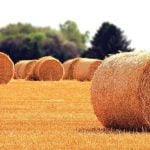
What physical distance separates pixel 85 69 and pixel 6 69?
722 centimetres

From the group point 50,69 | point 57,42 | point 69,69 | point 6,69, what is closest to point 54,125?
point 6,69

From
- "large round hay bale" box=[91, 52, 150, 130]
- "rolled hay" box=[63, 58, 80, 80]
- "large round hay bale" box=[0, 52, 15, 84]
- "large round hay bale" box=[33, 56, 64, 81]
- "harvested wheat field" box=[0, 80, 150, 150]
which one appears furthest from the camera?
"rolled hay" box=[63, 58, 80, 80]

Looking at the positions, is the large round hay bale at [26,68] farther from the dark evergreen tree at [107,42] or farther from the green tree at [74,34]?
the green tree at [74,34]

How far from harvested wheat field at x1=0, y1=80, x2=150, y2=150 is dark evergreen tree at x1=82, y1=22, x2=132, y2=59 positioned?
4346 cm

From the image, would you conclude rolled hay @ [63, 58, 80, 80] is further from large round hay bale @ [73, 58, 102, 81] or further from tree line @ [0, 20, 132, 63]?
tree line @ [0, 20, 132, 63]

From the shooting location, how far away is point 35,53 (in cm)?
8594

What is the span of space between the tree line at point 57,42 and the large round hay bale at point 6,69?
23.4 m

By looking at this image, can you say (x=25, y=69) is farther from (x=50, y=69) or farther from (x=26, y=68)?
(x=50, y=69)

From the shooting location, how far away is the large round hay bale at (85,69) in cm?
3691

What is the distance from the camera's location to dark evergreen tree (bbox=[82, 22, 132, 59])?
230 feet

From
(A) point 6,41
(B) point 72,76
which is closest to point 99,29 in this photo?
(A) point 6,41

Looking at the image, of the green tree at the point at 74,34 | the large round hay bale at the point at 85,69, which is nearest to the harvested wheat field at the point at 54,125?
the large round hay bale at the point at 85,69

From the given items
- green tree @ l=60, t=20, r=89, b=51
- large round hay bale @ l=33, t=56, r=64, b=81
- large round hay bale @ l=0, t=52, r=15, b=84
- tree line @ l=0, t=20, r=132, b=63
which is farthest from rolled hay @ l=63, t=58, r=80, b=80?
green tree @ l=60, t=20, r=89, b=51

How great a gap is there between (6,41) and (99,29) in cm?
2124
